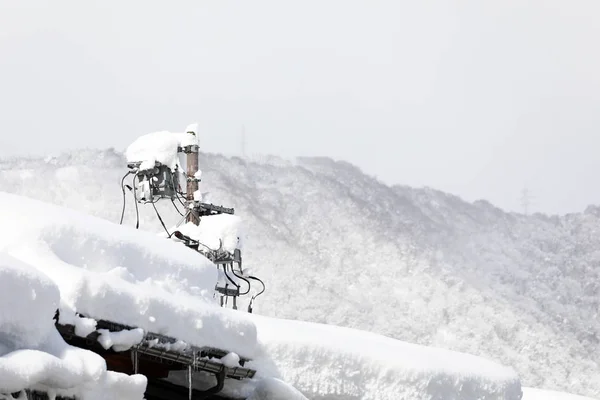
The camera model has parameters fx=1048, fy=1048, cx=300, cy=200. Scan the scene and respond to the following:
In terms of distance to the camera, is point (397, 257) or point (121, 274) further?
point (397, 257)

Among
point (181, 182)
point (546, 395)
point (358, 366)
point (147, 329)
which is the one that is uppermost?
point (181, 182)

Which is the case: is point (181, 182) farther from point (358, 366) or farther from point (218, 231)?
point (358, 366)

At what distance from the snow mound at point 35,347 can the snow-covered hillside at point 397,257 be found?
4100 cm

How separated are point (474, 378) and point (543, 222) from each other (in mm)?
60610

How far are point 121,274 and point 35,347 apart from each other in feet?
5.46

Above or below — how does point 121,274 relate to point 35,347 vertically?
above

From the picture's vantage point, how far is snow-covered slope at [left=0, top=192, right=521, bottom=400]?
6.42 m

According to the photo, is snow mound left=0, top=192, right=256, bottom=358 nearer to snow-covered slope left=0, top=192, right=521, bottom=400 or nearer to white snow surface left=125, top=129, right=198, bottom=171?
snow-covered slope left=0, top=192, right=521, bottom=400

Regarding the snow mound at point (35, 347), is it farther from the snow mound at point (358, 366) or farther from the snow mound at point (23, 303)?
the snow mound at point (358, 366)

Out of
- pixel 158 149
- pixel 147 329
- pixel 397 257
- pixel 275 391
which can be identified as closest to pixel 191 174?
pixel 158 149

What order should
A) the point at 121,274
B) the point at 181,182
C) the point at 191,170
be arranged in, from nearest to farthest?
the point at 121,274
the point at 191,170
the point at 181,182

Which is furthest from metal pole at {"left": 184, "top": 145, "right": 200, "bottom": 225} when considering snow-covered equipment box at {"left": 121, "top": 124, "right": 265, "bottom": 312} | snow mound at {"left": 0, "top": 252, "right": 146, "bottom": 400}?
snow mound at {"left": 0, "top": 252, "right": 146, "bottom": 400}

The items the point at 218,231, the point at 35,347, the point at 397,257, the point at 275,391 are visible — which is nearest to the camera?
the point at 35,347

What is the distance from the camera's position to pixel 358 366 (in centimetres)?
1018
